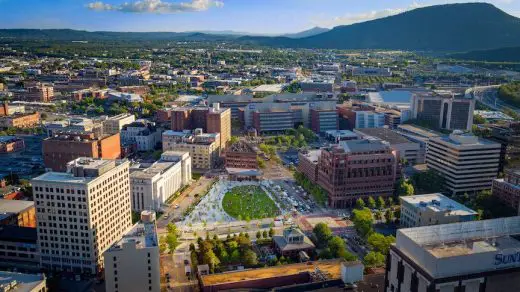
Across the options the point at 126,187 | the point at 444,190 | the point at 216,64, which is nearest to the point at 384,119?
the point at 444,190

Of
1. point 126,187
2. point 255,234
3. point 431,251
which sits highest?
point 431,251

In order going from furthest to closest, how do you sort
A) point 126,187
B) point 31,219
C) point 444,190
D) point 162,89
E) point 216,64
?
point 216,64 → point 162,89 → point 444,190 → point 31,219 → point 126,187

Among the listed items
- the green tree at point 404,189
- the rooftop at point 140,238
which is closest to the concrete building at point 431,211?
the green tree at point 404,189

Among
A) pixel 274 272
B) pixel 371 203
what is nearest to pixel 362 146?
pixel 371 203

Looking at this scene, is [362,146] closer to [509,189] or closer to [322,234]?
[322,234]

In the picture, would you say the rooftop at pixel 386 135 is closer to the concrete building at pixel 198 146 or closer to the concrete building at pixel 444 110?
the concrete building at pixel 444 110

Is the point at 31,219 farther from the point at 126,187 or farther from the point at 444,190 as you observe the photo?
the point at 444,190

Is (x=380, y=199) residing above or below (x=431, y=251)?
below
